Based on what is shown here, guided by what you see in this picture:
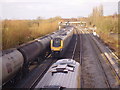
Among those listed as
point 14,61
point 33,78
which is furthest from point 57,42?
point 14,61

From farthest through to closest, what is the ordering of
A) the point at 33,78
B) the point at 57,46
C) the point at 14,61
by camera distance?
the point at 57,46 < the point at 33,78 < the point at 14,61

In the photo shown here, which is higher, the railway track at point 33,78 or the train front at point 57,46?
the train front at point 57,46

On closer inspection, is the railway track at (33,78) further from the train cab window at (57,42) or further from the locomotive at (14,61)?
the train cab window at (57,42)

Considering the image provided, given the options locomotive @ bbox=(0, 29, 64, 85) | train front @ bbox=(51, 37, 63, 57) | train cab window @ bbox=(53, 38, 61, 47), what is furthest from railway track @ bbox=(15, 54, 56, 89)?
train cab window @ bbox=(53, 38, 61, 47)

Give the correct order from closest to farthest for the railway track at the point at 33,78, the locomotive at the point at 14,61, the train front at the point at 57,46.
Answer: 1. the locomotive at the point at 14,61
2. the railway track at the point at 33,78
3. the train front at the point at 57,46

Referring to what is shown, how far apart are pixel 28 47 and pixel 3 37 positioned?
3.79 meters

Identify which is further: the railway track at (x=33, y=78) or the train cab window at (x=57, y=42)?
the train cab window at (x=57, y=42)

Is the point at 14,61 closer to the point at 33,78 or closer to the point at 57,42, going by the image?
the point at 33,78

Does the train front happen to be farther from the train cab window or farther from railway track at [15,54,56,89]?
railway track at [15,54,56,89]

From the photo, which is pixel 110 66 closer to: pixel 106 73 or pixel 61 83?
pixel 106 73

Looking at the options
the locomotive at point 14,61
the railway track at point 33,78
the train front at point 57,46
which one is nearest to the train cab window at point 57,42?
the train front at point 57,46

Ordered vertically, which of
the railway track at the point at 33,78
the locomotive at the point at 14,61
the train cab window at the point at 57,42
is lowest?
the railway track at the point at 33,78

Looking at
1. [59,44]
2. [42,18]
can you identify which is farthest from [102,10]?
[59,44]

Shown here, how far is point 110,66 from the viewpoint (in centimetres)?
1650
